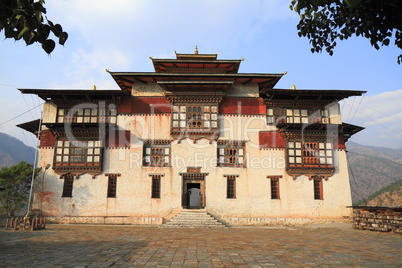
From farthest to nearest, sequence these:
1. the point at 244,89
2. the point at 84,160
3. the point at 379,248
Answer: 1. the point at 244,89
2. the point at 84,160
3. the point at 379,248

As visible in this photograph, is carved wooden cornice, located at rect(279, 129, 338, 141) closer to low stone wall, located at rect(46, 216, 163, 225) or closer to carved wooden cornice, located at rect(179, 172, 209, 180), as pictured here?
carved wooden cornice, located at rect(179, 172, 209, 180)

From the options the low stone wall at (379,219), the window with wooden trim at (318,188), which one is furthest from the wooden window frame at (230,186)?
the low stone wall at (379,219)

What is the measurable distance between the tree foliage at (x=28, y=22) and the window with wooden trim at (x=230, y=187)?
792 inches

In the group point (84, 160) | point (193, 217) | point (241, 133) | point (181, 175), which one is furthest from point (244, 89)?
point (84, 160)

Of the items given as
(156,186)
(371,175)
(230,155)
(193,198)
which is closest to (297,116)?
(230,155)

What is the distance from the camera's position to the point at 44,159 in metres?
22.0

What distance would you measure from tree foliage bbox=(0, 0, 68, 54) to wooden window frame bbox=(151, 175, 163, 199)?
1960cm

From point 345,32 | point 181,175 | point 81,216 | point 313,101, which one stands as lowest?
point 81,216

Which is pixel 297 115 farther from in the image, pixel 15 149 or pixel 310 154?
pixel 15 149

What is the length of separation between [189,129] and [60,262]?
51.3 ft

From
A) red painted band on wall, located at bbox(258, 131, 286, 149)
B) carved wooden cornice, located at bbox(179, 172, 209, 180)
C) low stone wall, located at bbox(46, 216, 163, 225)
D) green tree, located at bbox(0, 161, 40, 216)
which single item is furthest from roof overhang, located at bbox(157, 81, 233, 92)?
green tree, located at bbox(0, 161, 40, 216)

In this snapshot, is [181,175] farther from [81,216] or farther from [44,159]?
[44,159]

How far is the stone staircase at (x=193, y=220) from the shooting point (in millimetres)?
18781

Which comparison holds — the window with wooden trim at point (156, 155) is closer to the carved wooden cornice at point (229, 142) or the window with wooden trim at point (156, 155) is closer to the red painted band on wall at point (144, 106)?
the red painted band on wall at point (144, 106)
